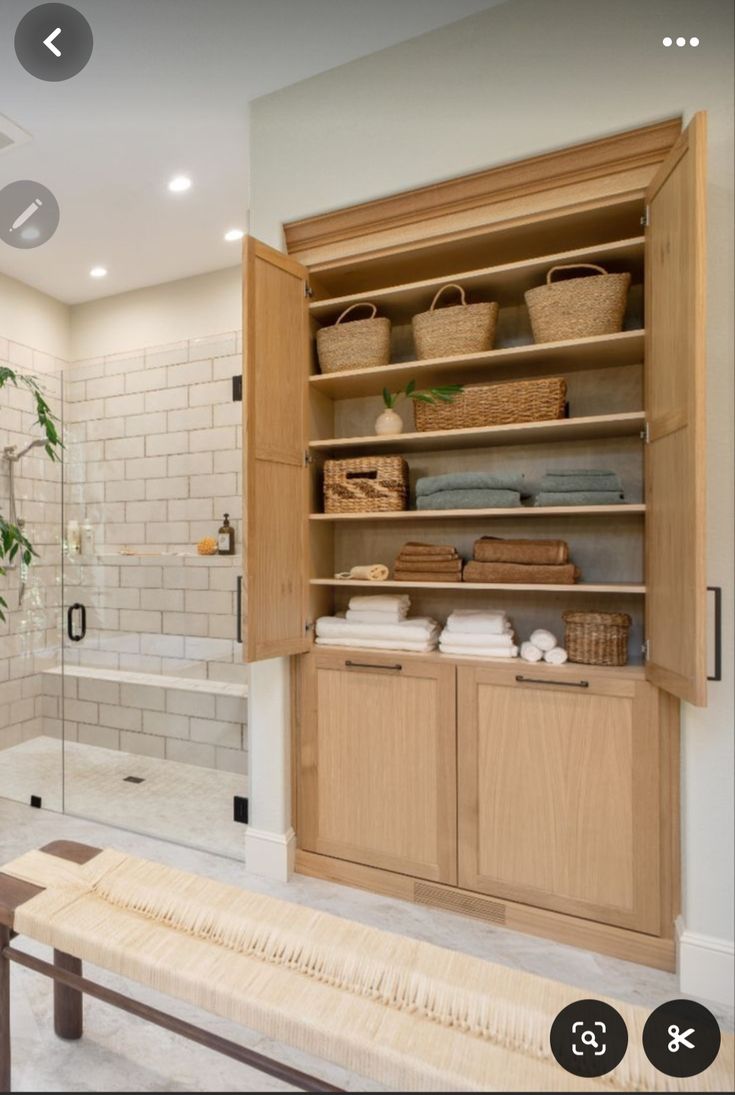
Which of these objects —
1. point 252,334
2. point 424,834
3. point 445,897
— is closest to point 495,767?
point 424,834

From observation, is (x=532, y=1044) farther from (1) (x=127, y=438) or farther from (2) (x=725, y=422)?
(1) (x=127, y=438)

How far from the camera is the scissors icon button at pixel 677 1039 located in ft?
2.14

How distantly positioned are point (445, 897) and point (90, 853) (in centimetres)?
110

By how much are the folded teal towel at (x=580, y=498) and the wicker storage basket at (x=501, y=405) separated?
23 centimetres

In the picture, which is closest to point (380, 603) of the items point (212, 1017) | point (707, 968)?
point (212, 1017)

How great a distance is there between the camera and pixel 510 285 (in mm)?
1851

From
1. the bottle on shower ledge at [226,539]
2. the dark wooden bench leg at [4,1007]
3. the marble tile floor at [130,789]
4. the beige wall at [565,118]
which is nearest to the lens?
the dark wooden bench leg at [4,1007]

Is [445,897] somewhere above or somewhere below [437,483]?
below

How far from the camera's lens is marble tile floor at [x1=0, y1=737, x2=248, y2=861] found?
2285 millimetres

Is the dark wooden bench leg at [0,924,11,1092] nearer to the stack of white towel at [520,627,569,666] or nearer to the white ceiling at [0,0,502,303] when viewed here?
the stack of white towel at [520,627,569,666]

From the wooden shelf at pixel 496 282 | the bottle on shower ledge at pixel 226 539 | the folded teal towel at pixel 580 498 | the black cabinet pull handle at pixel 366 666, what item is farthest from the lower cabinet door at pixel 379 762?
the wooden shelf at pixel 496 282

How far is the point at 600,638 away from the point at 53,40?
172 cm

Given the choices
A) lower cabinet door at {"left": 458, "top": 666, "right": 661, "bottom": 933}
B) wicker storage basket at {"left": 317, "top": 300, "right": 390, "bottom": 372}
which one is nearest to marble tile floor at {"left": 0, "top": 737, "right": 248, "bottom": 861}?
lower cabinet door at {"left": 458, "top": 666, "right": 661, "bottom": 933}

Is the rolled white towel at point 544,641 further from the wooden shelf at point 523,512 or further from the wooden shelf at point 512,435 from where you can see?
the wooden shelf at point 512,435
